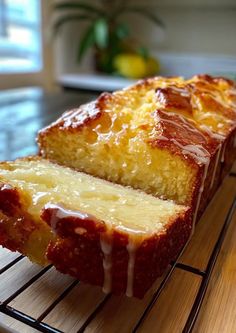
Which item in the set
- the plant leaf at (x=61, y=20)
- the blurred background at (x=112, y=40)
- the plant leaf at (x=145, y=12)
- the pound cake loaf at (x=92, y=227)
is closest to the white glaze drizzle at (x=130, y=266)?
the pound cake loaf at (x=92, y=227)

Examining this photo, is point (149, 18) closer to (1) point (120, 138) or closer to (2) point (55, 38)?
(2) point (55, 38)

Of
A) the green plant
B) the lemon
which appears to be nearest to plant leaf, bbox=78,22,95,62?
the green plant

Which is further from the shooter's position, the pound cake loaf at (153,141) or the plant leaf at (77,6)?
the plant leaf at (77,6)

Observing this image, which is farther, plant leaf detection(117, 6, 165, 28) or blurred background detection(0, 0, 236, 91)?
plant leaf detection(117, 6, 165, 28)

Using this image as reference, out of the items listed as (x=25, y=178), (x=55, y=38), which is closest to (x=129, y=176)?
(x=25, y=178)

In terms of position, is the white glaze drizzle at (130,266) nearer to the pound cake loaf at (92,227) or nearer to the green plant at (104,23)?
the pound cake loaf at (92,227)

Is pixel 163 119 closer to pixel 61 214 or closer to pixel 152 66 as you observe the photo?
pixel 61 214

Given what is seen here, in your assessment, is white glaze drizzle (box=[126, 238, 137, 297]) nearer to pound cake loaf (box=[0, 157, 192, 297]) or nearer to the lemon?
pound cake loaf (box=[0, 157, 192, 297])
